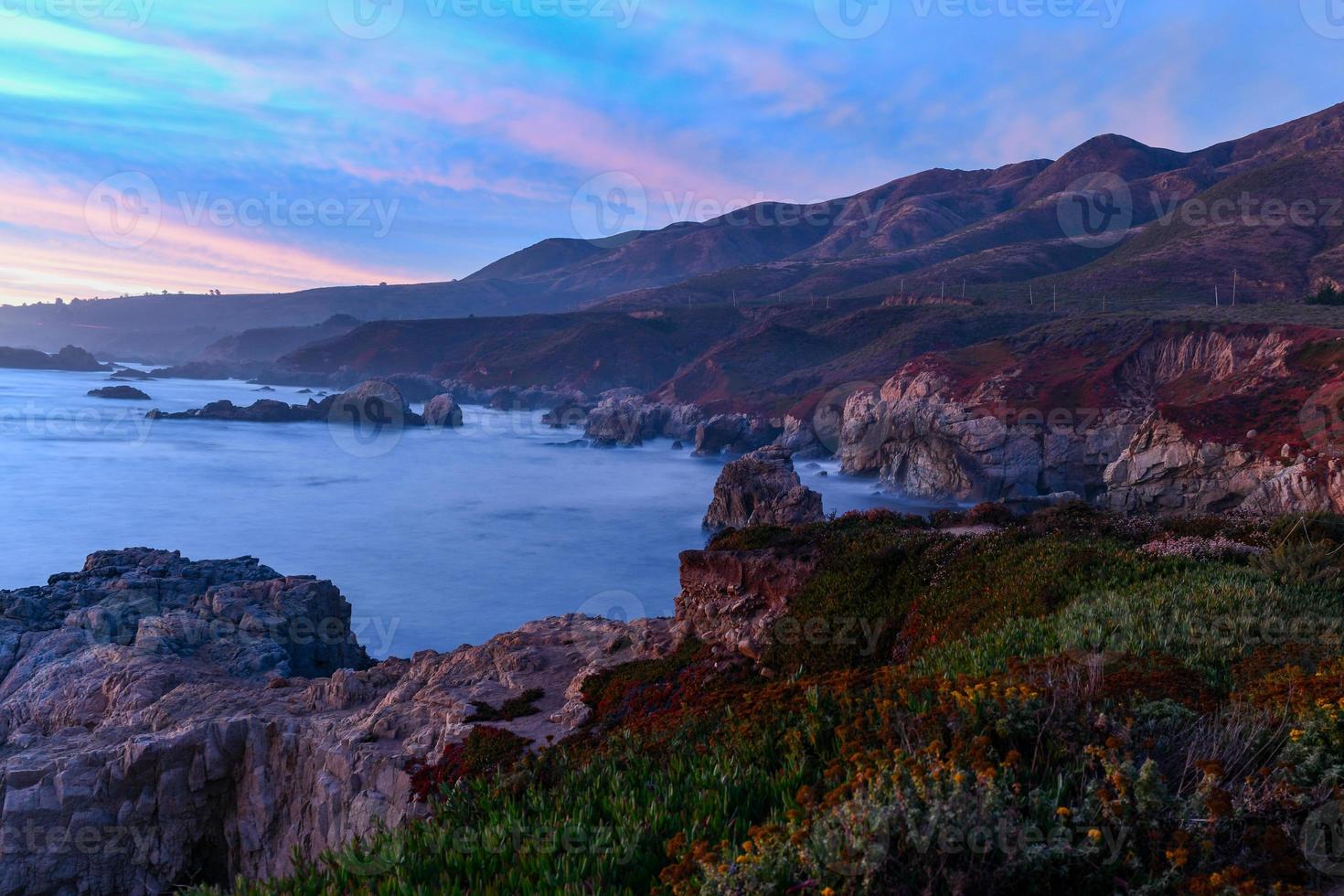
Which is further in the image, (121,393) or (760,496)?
(121,393)

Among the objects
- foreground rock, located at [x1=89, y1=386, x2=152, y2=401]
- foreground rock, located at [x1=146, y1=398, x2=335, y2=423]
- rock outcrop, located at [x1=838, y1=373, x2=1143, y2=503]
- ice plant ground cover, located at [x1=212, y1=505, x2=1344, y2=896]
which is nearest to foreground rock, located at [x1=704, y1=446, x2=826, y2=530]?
rock outcrop, located at [x1=838, y1=373, x2=1143, y2=503]

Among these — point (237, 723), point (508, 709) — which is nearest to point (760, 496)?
point (508, 709)

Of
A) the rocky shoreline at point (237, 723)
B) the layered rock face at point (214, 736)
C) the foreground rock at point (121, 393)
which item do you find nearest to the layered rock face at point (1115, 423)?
the rocky shoreline at point (237, 723)

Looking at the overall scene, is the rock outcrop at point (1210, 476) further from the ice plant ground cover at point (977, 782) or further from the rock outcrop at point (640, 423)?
the rock outcrop at point (640, 423)

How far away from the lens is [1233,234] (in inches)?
3895

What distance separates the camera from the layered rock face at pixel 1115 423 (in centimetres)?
3644

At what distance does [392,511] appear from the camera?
172ft

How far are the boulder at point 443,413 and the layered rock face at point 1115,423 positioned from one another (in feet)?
165

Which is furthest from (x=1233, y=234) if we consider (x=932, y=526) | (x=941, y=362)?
(x=932, y=526)

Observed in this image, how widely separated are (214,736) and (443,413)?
3395 inches

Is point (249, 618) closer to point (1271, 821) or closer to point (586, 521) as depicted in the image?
point (1271, 821)

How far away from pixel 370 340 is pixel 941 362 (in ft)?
425

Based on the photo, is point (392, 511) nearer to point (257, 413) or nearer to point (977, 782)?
point (257, 413)

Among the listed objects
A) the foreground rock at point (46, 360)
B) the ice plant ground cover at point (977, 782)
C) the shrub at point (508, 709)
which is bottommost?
the shrub at point (508, 709)
